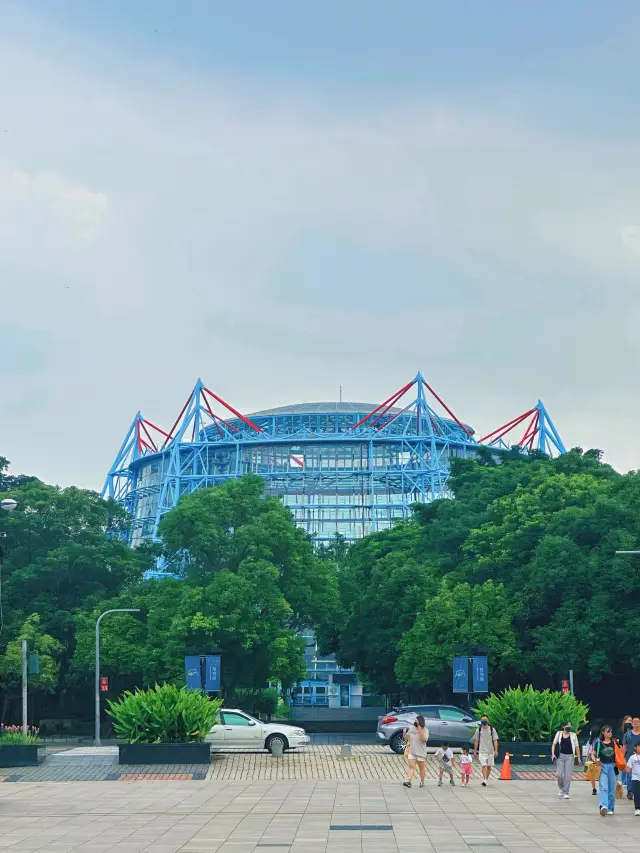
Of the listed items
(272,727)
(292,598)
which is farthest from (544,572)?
(272,727)

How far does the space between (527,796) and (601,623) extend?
79.8 ft

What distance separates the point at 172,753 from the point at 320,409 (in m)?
102

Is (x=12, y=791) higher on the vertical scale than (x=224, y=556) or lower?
lower

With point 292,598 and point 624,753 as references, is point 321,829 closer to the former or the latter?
point 624,753

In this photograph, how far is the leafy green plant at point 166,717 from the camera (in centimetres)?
3725

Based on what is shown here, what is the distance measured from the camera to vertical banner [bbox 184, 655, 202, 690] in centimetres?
4816

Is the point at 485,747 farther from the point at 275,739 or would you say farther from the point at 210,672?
the point at 210,672

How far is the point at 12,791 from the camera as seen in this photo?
3228 centimetres

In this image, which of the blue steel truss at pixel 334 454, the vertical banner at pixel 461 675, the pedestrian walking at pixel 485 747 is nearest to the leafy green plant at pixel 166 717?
the pedestrian walking at pixel 485 747

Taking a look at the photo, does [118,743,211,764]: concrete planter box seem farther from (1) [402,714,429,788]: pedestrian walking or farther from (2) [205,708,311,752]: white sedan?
(1) [402,714,429,788]: pedestrian walking

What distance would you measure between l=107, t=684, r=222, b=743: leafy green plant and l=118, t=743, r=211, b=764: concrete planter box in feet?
1.30

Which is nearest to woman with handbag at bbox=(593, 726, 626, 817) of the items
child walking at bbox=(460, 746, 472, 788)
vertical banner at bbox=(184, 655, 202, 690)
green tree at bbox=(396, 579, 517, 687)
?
child walking at bbox=(460, 746, 472, 788)

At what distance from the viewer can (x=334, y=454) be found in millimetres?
136000

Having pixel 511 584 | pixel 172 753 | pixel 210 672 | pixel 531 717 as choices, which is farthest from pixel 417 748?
pixel 511 584
